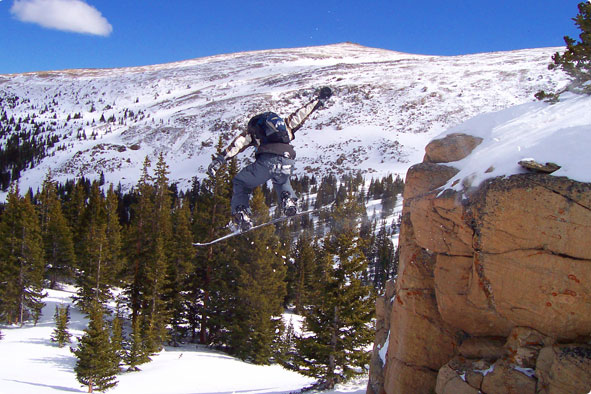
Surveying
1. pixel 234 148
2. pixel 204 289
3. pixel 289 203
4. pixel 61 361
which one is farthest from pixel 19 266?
pixel 234 148

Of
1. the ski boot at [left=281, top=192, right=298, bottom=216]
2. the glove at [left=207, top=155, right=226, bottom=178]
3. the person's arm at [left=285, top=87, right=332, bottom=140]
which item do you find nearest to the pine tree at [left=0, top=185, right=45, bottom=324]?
the glove at [left=207, top=155, right=226, bottom=178]

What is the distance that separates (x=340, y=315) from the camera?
17.4 m

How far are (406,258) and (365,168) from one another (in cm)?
8965

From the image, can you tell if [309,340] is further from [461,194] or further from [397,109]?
[397,109]

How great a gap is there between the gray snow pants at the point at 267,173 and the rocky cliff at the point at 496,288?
294 centimetres

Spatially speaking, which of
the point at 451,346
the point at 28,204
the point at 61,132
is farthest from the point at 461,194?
the point at 61,132

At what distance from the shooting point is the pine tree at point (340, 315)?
1728 cm

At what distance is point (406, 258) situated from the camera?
841 cm

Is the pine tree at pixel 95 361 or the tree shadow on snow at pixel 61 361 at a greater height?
the pine tree at pixel 95 361

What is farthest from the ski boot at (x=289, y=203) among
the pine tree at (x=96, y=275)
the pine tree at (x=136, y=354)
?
the pine tree at (x=96, y=275)

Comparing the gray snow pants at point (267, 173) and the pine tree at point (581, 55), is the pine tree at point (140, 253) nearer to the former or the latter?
the gray snow pants at point (267, 173)

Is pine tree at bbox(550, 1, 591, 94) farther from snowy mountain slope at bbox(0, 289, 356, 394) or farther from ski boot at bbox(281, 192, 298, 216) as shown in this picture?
snowy mountain slope at bbox(0, 289, 356, 394)

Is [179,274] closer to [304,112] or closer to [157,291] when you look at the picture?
[157,291]

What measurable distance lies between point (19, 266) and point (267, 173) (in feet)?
95.6
